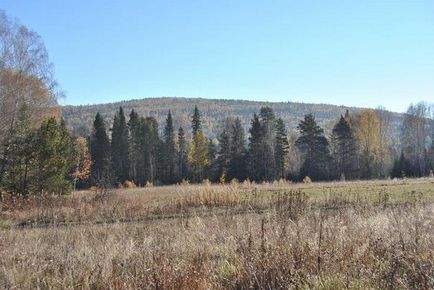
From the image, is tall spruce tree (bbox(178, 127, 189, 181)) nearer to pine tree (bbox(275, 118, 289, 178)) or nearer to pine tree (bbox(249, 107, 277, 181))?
pine tree (bbox(249, 107, 277, 181))

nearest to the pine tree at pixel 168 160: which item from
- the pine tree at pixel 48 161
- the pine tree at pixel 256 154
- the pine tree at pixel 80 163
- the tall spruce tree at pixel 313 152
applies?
the pine tree at pixel 80 163

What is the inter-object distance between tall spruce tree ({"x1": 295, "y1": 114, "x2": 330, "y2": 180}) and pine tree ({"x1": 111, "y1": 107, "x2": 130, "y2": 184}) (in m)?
23.8

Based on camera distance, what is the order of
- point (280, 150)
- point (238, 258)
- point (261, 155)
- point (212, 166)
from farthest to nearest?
point (212, 166) → point (280, 150) → point (261, 155) → point (238, 258)

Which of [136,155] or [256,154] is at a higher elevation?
[256,154]

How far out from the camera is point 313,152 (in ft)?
219

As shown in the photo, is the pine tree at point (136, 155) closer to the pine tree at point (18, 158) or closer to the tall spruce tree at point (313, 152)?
the tall spruce tree at point (313, 152)

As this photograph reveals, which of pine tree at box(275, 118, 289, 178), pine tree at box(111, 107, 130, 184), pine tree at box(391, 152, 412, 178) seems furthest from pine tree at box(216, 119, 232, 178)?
pine tree at box(391, 152, 412, 178)

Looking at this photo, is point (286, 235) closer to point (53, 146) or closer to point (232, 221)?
point (232, 221)

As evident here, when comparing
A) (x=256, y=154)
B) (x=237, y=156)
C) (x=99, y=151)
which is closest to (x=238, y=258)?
(x=256, y=154)

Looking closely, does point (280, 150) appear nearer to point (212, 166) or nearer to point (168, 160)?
point (212, 166)

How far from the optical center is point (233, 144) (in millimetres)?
69000

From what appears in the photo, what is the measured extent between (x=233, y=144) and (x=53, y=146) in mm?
39958

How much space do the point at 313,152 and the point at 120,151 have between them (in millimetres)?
26471

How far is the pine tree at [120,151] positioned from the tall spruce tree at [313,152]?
2377 cm
